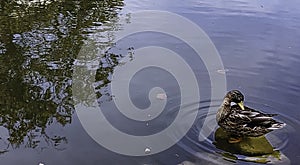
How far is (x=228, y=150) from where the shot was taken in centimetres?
474

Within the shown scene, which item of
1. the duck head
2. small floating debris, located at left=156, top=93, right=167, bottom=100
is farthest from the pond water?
the duck head

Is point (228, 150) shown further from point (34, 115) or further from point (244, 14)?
point (244, 14)

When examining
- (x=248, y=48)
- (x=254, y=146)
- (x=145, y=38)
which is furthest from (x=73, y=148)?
(x=248, y=48)

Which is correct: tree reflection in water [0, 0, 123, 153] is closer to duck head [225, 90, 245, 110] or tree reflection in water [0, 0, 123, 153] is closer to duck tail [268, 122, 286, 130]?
duck head [225, 90, 245, 110]

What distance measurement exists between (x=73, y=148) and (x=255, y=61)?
3.97 metres

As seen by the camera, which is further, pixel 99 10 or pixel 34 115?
pixel 99 10

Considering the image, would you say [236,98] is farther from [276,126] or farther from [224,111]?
[276,126]

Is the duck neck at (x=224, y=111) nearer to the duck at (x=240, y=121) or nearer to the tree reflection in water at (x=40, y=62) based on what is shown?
the duck at (x=240, y=121)

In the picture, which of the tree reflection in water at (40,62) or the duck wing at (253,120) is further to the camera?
the tree reflection in water at (40,62)

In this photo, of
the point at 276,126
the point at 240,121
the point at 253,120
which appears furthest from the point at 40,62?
the point at 276,126

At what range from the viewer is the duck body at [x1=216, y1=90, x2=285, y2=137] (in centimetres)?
Result: 481

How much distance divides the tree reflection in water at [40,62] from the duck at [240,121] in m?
1.96

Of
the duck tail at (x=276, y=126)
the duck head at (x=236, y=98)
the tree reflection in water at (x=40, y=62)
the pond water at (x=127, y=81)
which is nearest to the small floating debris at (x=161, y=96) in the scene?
the pond water at (x=127, y=81)

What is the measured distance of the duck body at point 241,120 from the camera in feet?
15.8
